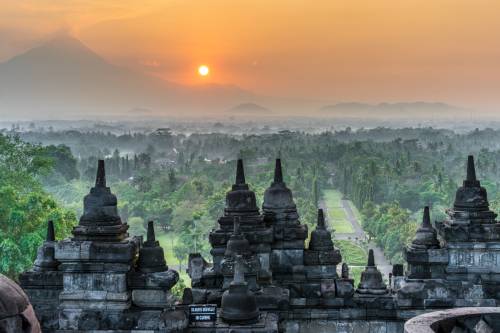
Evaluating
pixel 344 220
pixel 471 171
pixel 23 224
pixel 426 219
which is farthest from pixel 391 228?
pixel 426 219

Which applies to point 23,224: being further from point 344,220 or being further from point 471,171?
point 344,220

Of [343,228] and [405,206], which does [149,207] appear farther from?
[405,206]

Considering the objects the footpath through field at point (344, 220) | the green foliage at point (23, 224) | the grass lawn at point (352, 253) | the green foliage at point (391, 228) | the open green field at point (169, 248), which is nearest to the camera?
the green foliage at point (23, 224)

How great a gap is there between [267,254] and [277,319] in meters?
1.82

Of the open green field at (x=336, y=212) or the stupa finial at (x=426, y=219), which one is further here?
the open green field at (x=336, y=212)

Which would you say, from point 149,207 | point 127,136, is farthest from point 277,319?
point 127,136

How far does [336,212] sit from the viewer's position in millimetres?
77688

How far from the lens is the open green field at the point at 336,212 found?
71375 mm

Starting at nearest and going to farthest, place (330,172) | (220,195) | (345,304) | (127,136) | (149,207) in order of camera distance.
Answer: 1. (345,304)
2. (220,195)
3. (149,207)
4. (330,172)
5. (127,136)

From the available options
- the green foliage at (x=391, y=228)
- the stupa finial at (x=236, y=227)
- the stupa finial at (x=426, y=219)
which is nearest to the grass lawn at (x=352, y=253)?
the green foliage at (x=391, y=228)

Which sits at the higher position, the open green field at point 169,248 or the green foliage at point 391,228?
the green foliage at point 391,228

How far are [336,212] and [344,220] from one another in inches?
134

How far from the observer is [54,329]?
12.1 m

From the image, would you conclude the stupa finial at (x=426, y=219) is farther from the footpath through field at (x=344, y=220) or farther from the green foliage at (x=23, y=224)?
the footpath through field at (x=344, y=220)
